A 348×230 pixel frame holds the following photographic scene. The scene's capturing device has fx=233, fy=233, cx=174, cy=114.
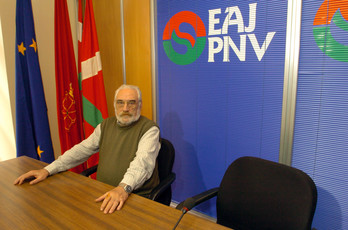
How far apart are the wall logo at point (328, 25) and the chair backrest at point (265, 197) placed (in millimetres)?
935

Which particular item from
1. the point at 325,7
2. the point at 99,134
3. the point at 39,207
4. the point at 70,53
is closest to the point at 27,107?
the point at 70,53

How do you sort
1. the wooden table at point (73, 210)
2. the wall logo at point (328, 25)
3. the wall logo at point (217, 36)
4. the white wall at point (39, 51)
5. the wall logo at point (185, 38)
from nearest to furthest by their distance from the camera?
the wooden table at point (73, 210), the wall logo at point (328, 25), the wall logo at point (217, 36), the wall logo at point (185, 38), the white wall at point (39, 51)

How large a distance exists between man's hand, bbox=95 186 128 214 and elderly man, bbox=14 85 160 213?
0.12 metres

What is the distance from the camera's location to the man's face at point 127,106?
1.76 m

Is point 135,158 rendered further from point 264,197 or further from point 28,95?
point 28,95

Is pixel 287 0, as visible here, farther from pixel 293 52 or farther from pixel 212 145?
pixel 212 145

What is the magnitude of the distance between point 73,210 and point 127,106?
84cm

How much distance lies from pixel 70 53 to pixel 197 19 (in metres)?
1.40

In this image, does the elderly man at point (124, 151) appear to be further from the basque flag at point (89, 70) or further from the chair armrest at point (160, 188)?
the basque flag at point (89, 70)

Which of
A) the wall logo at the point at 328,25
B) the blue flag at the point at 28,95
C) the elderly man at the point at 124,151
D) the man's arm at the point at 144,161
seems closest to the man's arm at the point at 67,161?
the elderly man at the point at 124,151

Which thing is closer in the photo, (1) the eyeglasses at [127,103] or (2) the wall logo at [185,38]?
(1) the eyeglasses at [127,103]

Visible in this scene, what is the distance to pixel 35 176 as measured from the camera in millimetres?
1443

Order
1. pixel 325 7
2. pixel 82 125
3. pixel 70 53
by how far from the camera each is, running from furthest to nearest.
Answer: pixel 82 125, pixel 70 53, pixel 325 7

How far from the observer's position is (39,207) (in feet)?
3.74
